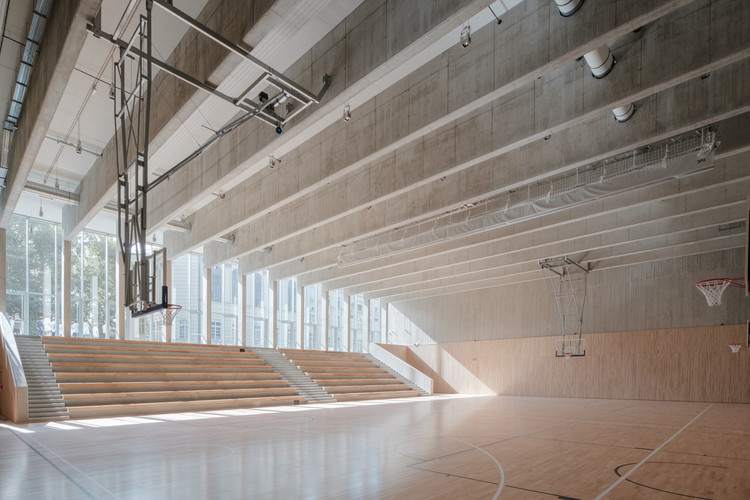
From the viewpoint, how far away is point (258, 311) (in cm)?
2661

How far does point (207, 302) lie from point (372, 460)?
19098 mm

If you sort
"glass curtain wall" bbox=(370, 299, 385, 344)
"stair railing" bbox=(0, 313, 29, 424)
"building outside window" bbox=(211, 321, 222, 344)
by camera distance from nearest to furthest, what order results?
1. "stair railing" bbox=(0, 313, 29, 424)
2. "building outside window" bbox=(211, 321, 222, 344)
3. "glass curtain wall" bbox=(370, 299, 385, 344)

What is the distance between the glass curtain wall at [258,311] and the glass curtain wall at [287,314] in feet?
3.27

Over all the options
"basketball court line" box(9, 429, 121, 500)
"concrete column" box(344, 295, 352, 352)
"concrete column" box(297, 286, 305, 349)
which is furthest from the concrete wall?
"basketball court line" box(9, 429, 121, 500)

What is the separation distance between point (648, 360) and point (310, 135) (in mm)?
17374

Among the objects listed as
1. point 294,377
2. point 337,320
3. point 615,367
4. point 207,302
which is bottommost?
point 615,367

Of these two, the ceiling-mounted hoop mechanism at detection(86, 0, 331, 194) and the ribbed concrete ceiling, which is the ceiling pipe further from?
the ceiling-mounted hoop mechanism at detection(86, 0, 331, 194)

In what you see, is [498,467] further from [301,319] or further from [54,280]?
[301,319]

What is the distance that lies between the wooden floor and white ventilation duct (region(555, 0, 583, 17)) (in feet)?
22.4

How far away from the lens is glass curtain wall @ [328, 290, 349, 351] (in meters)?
30.2

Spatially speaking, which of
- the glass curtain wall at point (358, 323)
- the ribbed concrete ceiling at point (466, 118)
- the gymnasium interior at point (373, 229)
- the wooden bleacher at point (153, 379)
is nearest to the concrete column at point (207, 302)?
the gymnasium interior at point (373, 229)

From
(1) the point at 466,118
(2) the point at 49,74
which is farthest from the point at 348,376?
(2) the point at 49,74

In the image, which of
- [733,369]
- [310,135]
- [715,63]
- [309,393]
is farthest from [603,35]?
[733,369]

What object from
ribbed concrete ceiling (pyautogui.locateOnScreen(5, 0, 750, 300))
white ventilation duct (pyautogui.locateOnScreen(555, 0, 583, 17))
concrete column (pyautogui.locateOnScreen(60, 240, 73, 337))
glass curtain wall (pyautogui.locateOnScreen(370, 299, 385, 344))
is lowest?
glass curtain wall (pyautogui.locateOnScreen(370, 299, 385, 344))
